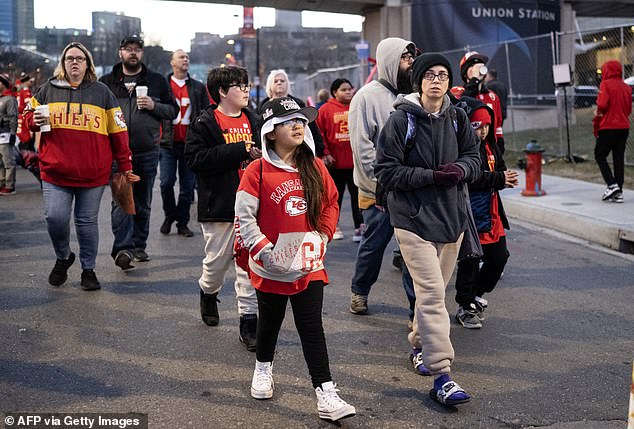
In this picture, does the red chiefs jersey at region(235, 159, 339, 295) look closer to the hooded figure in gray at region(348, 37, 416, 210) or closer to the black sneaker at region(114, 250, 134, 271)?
the hooded figure in gray at region(348, 37, 416, 210)

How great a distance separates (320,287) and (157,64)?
93.8ft

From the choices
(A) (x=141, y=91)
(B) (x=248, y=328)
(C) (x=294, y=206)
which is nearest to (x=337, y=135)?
(A) (x=141, y=91)

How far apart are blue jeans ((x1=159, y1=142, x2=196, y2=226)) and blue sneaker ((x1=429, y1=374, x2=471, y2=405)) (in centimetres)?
555

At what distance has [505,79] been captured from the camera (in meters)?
26.8

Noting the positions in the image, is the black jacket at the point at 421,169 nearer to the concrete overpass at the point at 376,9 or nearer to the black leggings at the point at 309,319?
the black leggings at the point at 309,319

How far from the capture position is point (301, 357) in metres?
5.00

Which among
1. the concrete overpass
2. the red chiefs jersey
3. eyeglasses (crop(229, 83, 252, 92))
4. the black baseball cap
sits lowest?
the red chiefs jersey

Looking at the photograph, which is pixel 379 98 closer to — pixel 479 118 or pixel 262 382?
pixel 479 118

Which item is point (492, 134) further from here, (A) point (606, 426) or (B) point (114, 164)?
(B) point (114, 164)

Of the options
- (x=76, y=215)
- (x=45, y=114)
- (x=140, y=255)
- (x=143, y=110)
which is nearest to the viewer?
(x=45, y=114)

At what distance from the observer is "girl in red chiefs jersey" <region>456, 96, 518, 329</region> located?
5.56 meters

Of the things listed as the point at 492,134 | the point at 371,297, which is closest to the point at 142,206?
the point at 371,297

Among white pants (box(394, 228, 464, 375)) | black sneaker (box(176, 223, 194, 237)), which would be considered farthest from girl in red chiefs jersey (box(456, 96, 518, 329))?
black sneaker (box(176, 223, 194, 237))

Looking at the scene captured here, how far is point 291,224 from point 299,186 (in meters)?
0.20
